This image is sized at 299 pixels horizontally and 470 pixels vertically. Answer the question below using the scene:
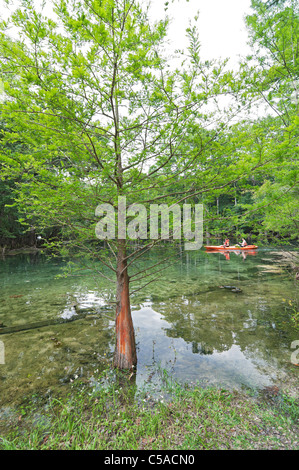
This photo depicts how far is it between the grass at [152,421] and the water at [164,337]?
1.50ft

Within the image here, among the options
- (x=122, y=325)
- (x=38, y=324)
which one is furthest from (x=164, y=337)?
(x=38, y=324)

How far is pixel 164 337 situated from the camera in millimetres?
5812

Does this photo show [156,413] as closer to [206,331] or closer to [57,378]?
[57,378]

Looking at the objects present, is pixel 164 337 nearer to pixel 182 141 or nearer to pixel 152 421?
pixel 152 421

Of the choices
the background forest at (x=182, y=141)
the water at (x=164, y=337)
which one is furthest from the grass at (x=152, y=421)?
the background forest at (x=182, y=141)

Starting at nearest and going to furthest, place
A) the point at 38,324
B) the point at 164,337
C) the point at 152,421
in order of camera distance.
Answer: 1. the point at 152,421
2. the point at 164,337
3. the point at 38,324

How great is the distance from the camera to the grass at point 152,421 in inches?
97.4

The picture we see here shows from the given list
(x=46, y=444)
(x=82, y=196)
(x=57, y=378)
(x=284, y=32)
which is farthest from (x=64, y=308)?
(x=284, y=32)

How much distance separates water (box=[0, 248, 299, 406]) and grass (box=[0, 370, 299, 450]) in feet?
1.50

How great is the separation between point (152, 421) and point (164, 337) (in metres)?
3.08

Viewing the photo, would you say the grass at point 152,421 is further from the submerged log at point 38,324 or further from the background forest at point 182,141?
the submerged log at point 38,324

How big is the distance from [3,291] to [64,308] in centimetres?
511

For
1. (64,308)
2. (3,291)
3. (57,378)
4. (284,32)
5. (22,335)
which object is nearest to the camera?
(57,378)

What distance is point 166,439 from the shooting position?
250 cm
